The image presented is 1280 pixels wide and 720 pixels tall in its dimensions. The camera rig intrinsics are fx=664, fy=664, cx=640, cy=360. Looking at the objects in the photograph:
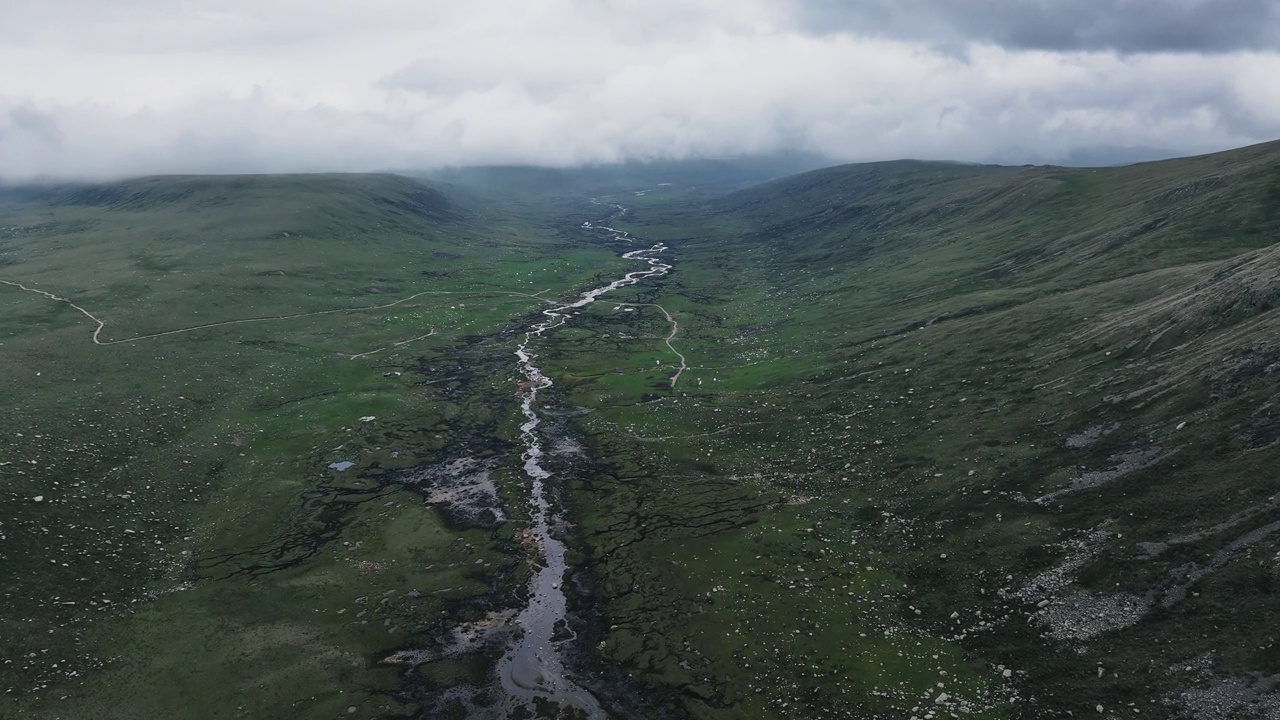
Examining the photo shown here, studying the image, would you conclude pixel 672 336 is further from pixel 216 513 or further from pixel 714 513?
pixel 216 513

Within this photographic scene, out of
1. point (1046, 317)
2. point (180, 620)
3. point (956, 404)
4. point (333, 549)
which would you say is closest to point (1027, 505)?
point (956, 404)

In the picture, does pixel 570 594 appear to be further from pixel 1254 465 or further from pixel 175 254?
pixel 175 254

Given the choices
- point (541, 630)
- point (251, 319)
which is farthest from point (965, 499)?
point (251, 319)

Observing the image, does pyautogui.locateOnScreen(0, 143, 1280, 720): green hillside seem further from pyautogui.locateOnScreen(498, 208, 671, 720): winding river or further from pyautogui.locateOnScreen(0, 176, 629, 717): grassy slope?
pyautogui.locateOnScreen(498, 208, 671, 720): winding river

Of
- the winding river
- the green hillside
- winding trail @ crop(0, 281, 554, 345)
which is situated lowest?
the winding river

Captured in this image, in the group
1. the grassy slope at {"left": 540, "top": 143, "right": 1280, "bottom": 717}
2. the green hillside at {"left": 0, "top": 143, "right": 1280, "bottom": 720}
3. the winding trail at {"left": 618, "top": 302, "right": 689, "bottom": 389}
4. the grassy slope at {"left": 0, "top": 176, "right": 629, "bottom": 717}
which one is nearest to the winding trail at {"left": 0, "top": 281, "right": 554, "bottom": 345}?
the green hillside at {"left": 0, "top": 143, "right": 1280, "bottom": 720}

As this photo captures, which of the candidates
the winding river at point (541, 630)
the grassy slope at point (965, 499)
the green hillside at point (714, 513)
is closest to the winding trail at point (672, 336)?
the green hillside at point (714, 513)
